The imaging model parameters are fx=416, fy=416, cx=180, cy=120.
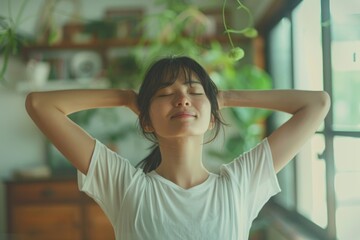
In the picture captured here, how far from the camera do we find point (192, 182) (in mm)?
714

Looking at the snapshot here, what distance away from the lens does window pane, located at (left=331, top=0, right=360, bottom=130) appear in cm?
99

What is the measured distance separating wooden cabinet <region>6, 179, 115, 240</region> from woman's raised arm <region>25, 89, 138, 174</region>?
2249 millimetres

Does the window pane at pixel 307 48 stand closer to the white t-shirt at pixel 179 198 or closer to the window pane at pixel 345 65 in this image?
the window pane at pixel 345 65

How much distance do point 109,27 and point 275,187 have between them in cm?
169

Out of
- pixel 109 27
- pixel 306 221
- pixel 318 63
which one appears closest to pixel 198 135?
pixel 318 63

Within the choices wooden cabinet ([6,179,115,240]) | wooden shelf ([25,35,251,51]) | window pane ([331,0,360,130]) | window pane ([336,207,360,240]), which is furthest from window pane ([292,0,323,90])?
wooden cabinet ([6,179,115,240])

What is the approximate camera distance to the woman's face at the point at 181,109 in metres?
0.66

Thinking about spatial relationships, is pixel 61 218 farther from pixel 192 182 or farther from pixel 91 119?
pixel 192 182

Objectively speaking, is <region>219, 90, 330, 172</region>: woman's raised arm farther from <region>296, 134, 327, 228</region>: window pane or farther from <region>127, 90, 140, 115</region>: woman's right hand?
<region>296, 134, 327, 228</region>: window pane

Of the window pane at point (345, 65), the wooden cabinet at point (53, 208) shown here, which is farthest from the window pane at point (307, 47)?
the wooden cabinet at point (53, 208)

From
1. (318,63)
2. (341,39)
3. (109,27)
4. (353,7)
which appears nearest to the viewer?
(353,7)

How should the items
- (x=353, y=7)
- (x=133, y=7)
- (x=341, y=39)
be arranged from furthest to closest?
(x=133, y=7) → (x=341, y=39) → (x=353, y=7)

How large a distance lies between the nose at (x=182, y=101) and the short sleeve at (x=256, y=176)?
0.48ft

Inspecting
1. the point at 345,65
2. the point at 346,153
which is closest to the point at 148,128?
the point at 345,65
